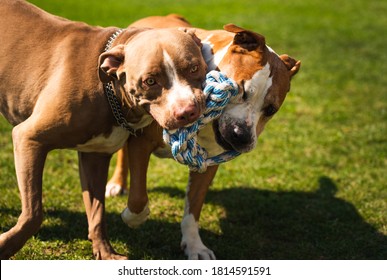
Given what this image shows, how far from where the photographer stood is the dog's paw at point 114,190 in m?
6.28

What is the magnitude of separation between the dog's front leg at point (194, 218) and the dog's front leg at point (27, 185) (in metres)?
1.32

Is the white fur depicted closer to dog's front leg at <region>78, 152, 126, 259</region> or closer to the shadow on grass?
dog's front leg at <region>78, 152, 126, 259</region>

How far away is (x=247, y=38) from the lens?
4.48m

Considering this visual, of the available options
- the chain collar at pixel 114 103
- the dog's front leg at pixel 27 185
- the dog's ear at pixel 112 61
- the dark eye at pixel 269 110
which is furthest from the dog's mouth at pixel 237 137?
the dog's front leg at pixel 27 185

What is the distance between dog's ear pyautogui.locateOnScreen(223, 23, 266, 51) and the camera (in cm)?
443

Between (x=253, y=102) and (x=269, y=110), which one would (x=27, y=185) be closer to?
(x=253, y=102)

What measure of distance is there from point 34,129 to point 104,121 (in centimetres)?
50

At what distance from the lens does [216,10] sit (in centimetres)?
1916

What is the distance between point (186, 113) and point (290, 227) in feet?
7.68

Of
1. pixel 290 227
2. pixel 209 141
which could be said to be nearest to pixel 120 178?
pixel 290 227

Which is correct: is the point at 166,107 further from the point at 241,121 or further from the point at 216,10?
the point at 216,10

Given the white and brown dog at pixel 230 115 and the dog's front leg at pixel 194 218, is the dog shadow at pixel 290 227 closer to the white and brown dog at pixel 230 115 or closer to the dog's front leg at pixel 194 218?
the dog's front leg at pixel 194 218

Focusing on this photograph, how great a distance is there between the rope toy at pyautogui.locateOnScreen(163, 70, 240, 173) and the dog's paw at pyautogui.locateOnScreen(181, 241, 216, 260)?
96 centimetres

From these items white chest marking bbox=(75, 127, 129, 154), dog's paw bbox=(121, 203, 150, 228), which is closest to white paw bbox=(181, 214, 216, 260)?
dog's paw bbox=(121, 203, 150, 228)
